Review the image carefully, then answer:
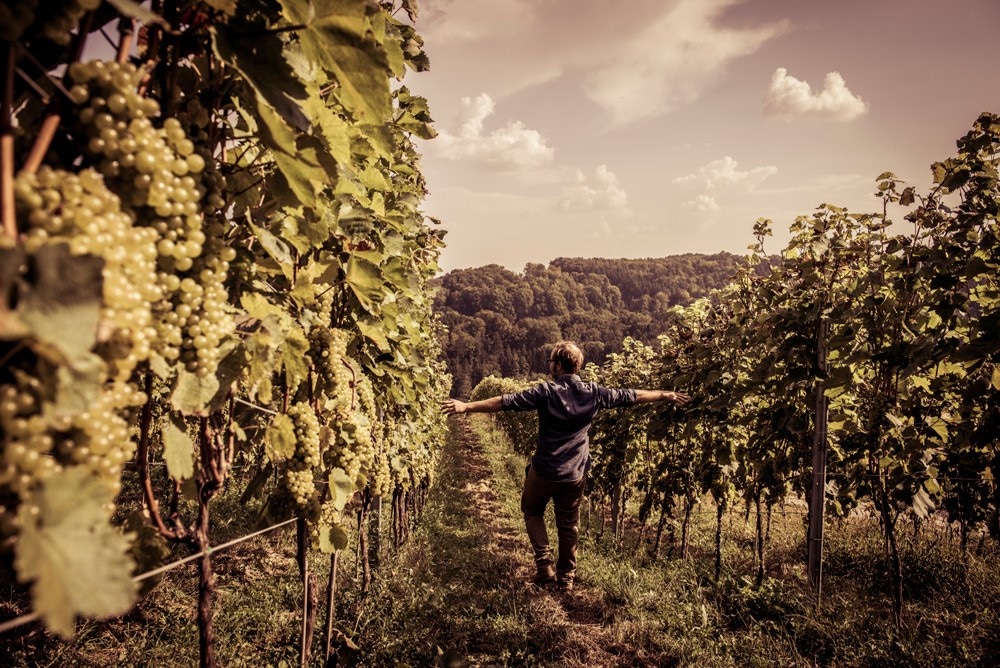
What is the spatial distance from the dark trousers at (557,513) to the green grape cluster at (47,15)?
4.36m

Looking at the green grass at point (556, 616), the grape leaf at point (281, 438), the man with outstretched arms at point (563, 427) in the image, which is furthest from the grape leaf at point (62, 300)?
the man with outstretched arms at point (563, 427)

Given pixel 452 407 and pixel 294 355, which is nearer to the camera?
pixel 294 355

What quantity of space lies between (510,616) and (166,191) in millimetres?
4438

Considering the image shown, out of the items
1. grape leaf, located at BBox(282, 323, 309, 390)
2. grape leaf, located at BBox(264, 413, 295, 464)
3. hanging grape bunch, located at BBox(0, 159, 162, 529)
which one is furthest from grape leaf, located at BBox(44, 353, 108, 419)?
grape leaf, located at BBox(264, 413, 295, 464)

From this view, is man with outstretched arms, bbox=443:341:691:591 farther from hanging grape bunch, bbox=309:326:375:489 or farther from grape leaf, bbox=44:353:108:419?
grape leaf, bbox=44:353:108:419

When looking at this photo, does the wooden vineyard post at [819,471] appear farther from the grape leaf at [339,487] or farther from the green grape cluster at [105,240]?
the green grape cluster at [105,240]

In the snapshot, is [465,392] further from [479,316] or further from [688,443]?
[688,443]

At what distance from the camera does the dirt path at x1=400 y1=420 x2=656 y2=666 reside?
147 inches

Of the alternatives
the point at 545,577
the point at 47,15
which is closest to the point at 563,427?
the point at 545,577

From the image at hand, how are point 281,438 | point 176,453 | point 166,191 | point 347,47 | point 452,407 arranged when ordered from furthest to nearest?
point 452,407
point 281,438
point 176,453
point 347,47
point 166,191

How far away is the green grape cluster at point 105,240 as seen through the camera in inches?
26.4

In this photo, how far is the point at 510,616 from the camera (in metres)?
4.27

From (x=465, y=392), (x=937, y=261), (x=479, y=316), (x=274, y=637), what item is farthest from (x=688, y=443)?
(x=479, y=316)

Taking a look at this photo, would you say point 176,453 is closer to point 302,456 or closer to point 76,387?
point 302,456
